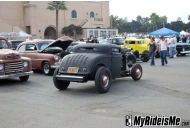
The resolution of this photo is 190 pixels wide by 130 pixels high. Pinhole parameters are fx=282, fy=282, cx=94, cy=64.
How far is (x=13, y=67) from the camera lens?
10.5m

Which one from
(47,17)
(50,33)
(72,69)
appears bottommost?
(72,69)

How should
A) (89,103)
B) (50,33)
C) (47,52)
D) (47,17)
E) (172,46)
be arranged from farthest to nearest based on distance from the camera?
(50,33)
(47,17)
(172,46)
(47,52)
(89,103)

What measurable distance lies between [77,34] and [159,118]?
57.5 m

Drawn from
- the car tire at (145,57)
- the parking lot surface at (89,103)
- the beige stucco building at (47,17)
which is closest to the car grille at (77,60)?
the parking lot surface at (89,103)

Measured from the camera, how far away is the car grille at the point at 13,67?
33.7 ft

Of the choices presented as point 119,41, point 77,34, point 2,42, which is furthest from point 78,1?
point 2,42

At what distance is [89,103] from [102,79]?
52.5 inches

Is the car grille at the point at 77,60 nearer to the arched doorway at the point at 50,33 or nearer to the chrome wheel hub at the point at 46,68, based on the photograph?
the chrome wheel hub at the point at 46,68

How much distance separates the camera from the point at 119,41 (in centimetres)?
2467

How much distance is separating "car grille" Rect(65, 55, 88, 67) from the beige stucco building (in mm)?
45864

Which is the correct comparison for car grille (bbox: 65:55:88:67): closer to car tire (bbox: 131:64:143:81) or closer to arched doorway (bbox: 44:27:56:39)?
car tire (bbox: 131:64:143:81)

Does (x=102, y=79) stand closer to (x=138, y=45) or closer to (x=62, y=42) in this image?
(x=62, y=42)

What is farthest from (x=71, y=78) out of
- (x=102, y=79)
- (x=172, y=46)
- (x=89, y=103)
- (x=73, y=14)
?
(x=73, y=14)

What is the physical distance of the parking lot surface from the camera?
19.1 ft
